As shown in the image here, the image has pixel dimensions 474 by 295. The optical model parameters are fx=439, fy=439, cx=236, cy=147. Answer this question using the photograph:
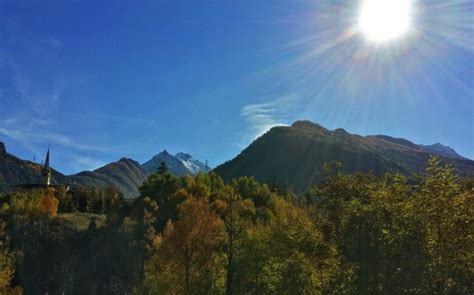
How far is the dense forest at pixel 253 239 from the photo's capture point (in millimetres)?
14211

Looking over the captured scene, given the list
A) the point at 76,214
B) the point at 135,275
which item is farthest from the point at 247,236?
the point at 76,214

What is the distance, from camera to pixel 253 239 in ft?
139

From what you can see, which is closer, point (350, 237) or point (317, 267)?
point (350, 237)

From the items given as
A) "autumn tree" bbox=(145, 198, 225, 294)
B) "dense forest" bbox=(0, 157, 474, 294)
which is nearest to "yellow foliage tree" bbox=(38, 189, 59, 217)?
"dense forest" bbox=(0, 157, 474, 294)

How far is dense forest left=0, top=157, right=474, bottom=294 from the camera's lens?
1421 cm

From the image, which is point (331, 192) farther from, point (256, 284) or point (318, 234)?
point (256, 284)

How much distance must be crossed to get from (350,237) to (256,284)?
23.5 metres

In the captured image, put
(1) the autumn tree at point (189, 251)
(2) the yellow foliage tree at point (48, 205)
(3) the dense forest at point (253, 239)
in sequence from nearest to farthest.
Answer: (3) the dense forest at point (253, 239)
(1) the autumn tree at point (189, 251)
(2) the yellow foliage tree at point (48, 205)

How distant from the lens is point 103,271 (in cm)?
7819

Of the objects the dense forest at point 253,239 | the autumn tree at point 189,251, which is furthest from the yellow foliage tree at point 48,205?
the autumn tree at point 189,251

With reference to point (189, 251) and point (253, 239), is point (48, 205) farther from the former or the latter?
point (253, 239)

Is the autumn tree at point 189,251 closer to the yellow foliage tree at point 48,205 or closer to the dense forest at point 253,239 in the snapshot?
the dense forest at point 253,239

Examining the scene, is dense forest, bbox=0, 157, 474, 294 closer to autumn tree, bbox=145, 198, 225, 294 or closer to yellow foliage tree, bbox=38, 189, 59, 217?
autumn tree, bbox=145, 198, 225, 294

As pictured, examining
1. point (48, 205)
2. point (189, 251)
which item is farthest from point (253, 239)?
point (48, 205)
